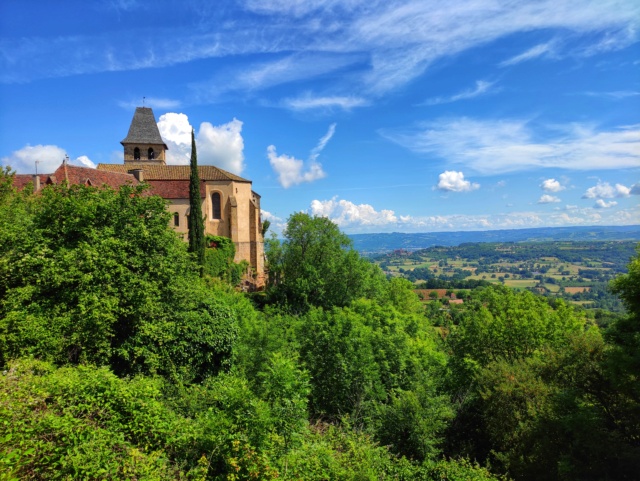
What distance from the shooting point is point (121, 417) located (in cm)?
875

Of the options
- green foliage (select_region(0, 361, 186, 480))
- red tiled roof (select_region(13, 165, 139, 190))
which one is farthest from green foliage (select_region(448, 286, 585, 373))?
red tiled roof (select_region(13, 165, 139, 190))

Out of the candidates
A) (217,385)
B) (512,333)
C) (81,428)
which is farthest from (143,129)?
(81,428)

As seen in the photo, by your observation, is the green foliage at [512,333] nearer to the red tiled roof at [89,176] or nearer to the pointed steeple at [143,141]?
the red tiled roof at [89,176]

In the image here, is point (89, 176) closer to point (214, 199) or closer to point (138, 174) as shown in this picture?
point (138, 174)

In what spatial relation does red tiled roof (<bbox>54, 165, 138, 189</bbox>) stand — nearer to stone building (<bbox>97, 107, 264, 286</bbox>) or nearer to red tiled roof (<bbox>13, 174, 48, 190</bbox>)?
stone building (<bbox>97, 107, 264, 286</bbox>)

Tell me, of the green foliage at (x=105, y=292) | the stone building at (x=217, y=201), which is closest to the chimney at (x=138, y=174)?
the stone building at (x=217, y=201)

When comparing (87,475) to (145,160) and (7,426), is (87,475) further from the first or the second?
(145,160)

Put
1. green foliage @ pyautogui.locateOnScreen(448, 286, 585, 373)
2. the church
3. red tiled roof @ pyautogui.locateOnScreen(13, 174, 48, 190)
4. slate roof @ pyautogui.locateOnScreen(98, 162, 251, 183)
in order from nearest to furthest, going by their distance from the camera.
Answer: green foliage @ pyautogui.locateOnScreen(448, 286, 585, 373)
red tiled roof @ pyautogui.locateOnScreen(13, 174, 48, 190)
the church
slate roof @ pyautogui.locateOnScreen(98, 162, 251, 183)

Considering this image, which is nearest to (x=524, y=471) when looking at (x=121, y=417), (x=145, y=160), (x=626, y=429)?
(x=626, y=429)

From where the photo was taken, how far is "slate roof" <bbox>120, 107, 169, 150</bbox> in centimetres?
5706

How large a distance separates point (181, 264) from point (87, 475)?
1081 centimetres

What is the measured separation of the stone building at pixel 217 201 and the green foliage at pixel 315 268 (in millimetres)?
6964

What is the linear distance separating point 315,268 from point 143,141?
37.8m

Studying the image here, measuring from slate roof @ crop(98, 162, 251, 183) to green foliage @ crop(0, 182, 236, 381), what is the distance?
87.7ft
